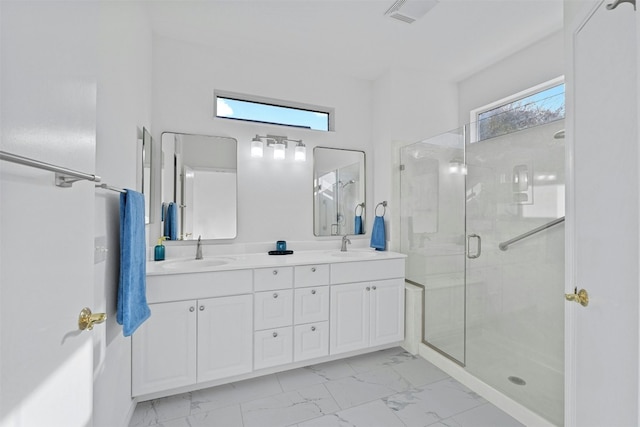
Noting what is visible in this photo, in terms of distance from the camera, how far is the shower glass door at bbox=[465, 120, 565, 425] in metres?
1.79

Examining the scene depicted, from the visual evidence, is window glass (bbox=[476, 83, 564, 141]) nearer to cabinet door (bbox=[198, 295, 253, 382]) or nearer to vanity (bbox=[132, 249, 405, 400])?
vanity (bbox=[132, 249, 405, 400])

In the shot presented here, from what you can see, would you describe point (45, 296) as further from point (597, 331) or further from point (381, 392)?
point (381, 392)

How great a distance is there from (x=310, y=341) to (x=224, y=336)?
62 centimetres

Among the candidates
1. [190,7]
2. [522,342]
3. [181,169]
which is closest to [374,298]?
[522,342]

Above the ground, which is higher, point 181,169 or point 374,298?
point 181,169

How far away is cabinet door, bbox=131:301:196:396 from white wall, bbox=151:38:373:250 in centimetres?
71

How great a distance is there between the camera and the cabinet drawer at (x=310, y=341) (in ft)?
7.00

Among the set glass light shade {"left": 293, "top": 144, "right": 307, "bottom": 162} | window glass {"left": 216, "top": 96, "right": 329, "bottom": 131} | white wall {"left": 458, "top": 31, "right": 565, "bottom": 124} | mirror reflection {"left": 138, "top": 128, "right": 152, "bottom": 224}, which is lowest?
mirror reflection {"left": 138, "top": 128, "right": 152, "bottom": 224}

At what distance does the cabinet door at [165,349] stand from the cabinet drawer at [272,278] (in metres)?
0.41

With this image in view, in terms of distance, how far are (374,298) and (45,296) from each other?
2.11 meters

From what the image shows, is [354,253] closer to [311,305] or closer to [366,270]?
[366,270]

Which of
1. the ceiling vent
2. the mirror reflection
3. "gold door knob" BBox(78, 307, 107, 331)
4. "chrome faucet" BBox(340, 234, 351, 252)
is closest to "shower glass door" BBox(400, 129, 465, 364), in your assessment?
"chrome faucet" BBox(340, 234, 351, 252)

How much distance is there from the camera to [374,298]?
240cm

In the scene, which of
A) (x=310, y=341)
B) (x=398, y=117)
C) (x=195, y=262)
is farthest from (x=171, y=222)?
(x=398, y=117)
